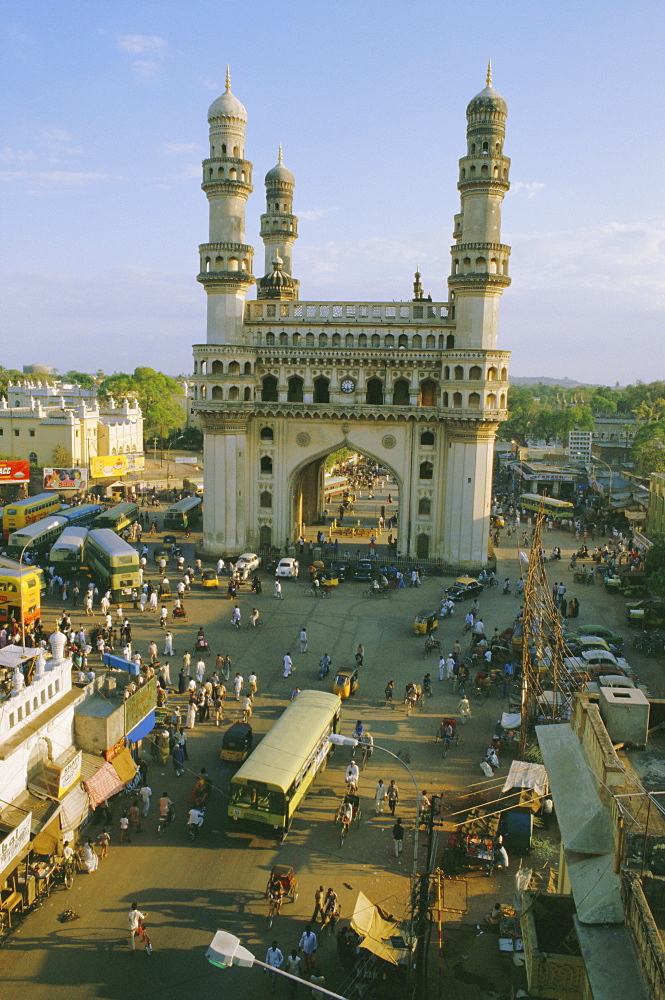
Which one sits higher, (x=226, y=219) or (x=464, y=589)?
(x=226, y=219)

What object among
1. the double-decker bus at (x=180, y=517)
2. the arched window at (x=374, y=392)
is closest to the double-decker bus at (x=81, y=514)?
the double-decker bus at (x=180, y=517)

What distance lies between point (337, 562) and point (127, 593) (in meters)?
10.5

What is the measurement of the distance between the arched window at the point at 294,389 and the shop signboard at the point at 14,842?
2891 centimetres

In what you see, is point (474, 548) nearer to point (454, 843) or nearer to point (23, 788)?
point (454, 843)

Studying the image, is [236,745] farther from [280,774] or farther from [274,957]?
[274,957]

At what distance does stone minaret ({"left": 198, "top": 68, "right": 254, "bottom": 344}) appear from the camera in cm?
3862

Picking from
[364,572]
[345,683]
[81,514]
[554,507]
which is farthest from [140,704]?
[554,507]

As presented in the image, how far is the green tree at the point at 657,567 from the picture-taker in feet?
101

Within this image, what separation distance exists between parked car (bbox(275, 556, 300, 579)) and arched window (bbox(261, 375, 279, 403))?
28.5ft

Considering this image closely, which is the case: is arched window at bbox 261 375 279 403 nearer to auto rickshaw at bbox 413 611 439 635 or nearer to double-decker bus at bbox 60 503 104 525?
double-decker bus at bbox 60 503 104 525

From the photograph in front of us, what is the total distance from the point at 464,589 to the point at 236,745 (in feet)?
55.6

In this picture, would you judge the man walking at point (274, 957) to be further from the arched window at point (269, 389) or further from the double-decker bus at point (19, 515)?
the double-decker bus at point (19, 515)

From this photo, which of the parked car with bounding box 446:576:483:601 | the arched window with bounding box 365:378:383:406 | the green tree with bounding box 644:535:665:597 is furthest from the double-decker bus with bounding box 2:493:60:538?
the green tree with bounding box 644:535:665:597

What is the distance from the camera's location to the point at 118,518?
42.4 metres
